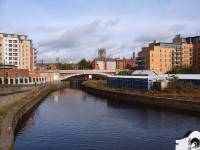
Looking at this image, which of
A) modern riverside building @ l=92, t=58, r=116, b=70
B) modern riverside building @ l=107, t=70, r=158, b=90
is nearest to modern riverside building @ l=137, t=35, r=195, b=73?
modern riverside building @ l=107, t=70, r=158, b=90

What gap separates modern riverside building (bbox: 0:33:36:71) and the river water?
68199 millimetres

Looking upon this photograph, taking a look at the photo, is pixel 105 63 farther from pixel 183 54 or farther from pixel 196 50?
pixel 196 50

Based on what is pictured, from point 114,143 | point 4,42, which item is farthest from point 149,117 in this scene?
point 4,42

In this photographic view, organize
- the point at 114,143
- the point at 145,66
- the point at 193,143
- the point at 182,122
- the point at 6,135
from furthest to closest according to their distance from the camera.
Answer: the point at 145,66 → the point at 182,122 → the point at 114,143 → the point at 6,135 → the point at 193,143

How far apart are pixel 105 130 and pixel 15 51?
271ft

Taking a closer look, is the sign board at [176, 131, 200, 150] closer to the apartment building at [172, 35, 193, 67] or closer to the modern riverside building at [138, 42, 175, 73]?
the modern riverside building at [138, 42, 175, 73]

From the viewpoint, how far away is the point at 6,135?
65.8 feet

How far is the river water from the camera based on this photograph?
2289cm

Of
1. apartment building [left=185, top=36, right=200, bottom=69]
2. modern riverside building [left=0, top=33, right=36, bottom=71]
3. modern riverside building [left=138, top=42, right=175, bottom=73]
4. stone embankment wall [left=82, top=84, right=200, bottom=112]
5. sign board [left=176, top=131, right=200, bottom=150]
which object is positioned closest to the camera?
sign board [left=176, top=131, right=200, bottom=150]

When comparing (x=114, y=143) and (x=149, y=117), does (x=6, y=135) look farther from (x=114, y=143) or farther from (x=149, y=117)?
(x=149, y=117)

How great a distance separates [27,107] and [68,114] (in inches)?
194

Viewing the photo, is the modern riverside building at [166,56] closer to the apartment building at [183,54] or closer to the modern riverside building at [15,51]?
the apartment building at [183,54]

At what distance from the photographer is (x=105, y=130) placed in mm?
27547

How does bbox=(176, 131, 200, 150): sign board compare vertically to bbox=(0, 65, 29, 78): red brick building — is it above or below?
below
